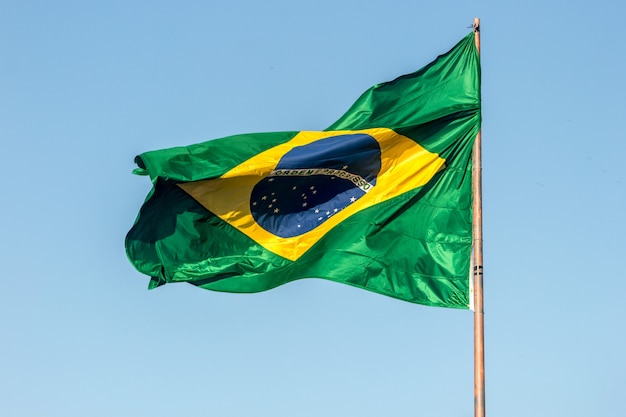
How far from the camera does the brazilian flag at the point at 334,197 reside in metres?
21.2

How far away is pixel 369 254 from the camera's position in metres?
21.3

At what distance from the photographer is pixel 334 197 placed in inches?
868

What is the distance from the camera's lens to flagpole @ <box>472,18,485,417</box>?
59.0 ft

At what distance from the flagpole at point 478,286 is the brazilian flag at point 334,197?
4.48 feet

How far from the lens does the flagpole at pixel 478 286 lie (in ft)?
59.0

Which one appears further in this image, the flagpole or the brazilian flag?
the brazilian flag

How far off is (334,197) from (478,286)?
4013 mm

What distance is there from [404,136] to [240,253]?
3.80 m

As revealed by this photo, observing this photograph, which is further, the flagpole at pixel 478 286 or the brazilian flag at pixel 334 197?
the brazilian flag at pixel 334 197

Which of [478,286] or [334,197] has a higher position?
[334,197]

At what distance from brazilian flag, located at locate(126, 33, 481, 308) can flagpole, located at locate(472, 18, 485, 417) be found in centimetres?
136

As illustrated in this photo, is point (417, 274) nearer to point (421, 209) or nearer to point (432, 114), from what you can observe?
point (421, 209)

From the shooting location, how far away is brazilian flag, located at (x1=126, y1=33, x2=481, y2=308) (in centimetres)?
2120


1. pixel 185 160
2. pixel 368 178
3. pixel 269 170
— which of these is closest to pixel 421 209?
pixel 368 178
